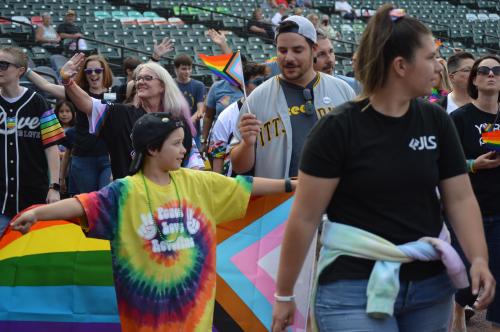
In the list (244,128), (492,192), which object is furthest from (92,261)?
(492,192)

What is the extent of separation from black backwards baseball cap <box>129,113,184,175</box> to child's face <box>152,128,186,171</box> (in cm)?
4

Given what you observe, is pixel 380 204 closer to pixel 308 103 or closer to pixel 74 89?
pixel 308 103

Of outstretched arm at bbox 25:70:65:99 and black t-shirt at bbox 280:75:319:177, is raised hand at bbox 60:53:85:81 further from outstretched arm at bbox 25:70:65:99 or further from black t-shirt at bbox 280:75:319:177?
black t-shirt at bbox 280:75:319:177

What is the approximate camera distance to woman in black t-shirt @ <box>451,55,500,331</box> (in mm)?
5336

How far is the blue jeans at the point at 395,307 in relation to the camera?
9.99 ft

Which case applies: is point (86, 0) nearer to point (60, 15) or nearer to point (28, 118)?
point (60, 15)

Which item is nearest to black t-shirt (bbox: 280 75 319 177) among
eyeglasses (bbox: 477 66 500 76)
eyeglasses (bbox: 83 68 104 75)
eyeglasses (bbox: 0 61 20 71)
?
eyeglasses (bbox: 477 66 500 76)

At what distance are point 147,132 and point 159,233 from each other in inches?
21.6

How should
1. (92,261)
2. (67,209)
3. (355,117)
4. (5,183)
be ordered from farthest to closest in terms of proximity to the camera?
1. (5,183)
2. (92,261)
3. (67,209)
4. (355,117)

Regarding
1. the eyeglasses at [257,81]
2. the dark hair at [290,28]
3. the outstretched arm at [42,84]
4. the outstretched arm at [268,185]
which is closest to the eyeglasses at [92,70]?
the outstretched arm at [42,84]

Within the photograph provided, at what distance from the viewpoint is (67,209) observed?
425 centimetres

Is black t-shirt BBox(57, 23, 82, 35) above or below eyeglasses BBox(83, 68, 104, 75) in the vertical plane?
below

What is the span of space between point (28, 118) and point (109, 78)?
6.11 ft

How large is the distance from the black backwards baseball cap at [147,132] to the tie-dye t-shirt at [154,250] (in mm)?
116
